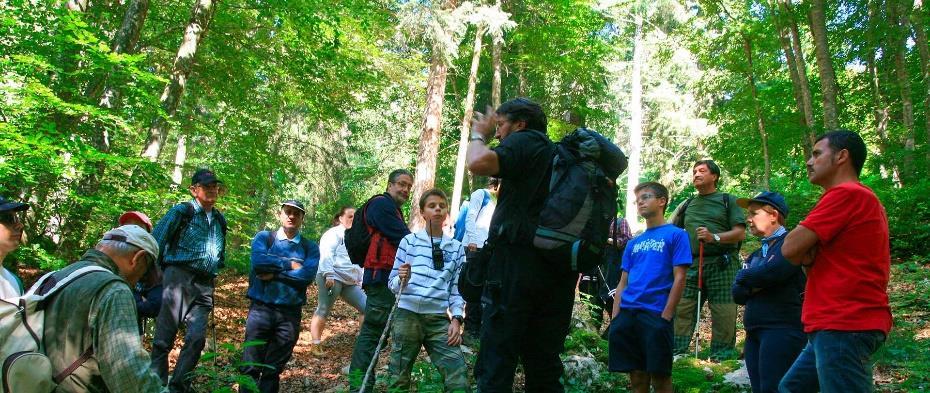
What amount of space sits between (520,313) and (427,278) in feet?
5.63

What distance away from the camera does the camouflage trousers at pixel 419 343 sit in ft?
16.2

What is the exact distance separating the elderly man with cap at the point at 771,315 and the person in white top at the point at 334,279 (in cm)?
498

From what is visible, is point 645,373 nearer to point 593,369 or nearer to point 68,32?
point 593,369

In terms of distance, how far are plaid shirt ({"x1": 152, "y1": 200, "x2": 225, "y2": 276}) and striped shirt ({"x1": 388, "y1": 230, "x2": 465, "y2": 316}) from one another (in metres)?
1.92

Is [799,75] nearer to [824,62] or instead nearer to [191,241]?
[824,62]

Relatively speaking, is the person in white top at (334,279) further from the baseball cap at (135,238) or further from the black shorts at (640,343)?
the baseball cap at (135,238)

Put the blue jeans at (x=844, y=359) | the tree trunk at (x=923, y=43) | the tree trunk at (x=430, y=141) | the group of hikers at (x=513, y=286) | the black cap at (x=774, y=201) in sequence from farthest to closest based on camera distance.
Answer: the tree trunk at (x=430, y=141)
the tree trunk at (x=923, y=43)
the black cap at (x=774, y=201)
the blue jeans at (x=844, y=359)
the group of hikers at (x=513, y=286)

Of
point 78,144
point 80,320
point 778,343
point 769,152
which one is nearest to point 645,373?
point 778,343

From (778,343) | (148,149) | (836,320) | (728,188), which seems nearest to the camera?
(836,320)

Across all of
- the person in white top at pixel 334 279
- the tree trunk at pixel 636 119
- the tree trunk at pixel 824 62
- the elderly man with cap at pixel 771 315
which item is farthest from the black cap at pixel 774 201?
the tree trunk at pixel 636 119

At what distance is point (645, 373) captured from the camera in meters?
4.73

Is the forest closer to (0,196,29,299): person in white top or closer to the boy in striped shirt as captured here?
the boy in striped shirt

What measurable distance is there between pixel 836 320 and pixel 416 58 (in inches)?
630

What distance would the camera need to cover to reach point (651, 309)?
184 inches
